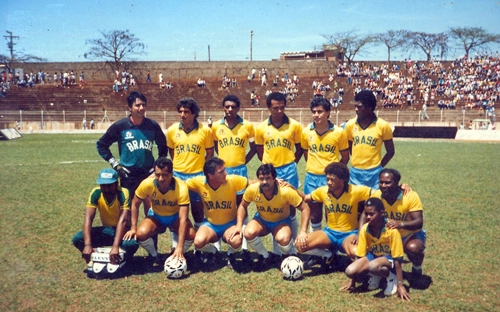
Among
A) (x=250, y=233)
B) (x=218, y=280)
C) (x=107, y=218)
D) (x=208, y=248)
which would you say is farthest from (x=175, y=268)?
(x=107, y=218)

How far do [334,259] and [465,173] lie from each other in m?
9.20

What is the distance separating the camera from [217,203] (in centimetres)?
538

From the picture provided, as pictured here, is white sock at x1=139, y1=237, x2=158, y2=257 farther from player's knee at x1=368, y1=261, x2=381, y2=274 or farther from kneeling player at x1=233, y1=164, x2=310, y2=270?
player's knee at x1=368, y1=261, x2=381, y2=274

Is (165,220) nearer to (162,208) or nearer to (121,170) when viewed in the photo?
(162,208)

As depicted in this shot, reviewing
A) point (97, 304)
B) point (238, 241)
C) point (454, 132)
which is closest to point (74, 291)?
point (97, 304)

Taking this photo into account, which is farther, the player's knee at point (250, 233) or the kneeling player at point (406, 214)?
the player's knee at point (250, 233)

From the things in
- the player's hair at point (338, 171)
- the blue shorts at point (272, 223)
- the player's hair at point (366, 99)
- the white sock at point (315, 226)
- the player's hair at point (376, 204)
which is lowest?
the white sock at point (315, 226)

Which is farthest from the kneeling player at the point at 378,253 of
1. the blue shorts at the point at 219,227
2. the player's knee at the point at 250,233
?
the blue shorts at the point at 219,227

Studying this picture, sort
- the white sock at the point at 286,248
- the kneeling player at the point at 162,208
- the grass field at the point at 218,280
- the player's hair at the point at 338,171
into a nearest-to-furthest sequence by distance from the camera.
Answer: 1. the grass field at the point at 218,280
2. the player's hair at the point at 338,171
3. the kneeling player at the point at 162,208
4. the white sock at the point at 286,248

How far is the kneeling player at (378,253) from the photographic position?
14.2ft

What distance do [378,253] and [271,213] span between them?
4.52ft

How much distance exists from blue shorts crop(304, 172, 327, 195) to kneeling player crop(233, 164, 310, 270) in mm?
473

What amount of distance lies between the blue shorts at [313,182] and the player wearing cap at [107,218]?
2.34 m

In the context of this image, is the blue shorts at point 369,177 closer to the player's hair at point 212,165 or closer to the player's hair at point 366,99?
the player's hair at point 366,99
